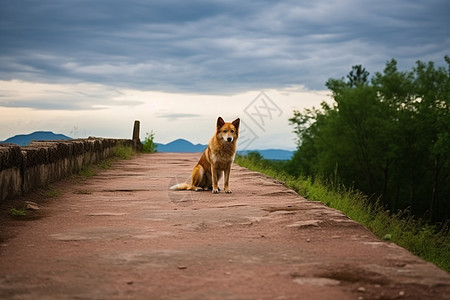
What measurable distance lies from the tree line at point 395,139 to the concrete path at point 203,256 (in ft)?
120

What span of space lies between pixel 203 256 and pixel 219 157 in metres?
4.70

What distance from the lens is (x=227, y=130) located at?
27.7 ft

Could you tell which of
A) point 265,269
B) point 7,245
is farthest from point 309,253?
point 7,245

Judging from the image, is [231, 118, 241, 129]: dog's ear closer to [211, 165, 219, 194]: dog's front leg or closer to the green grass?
[211, 165, 219, 194]: dog's front leg

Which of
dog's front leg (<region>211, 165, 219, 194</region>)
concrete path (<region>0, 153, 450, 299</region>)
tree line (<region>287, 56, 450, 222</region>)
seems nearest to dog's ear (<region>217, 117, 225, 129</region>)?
dog's front leg (<region>211, 165, 219, 194</region>)

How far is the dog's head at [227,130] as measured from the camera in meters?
8.36

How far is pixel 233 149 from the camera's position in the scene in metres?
8.58

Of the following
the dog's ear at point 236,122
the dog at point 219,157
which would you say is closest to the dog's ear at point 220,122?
the dog at point 219,157

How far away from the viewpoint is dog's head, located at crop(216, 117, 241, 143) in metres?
8.36

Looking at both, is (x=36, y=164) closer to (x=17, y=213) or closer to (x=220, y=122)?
(x=17, y=213)

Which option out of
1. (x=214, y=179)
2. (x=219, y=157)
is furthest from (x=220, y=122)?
(x=214, y=179)

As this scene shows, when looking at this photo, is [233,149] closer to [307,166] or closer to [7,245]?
[7,245]

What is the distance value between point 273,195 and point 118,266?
14.7ft

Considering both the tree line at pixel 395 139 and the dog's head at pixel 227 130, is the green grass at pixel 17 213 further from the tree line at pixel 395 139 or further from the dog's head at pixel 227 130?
the tree line at pixel 395 139
